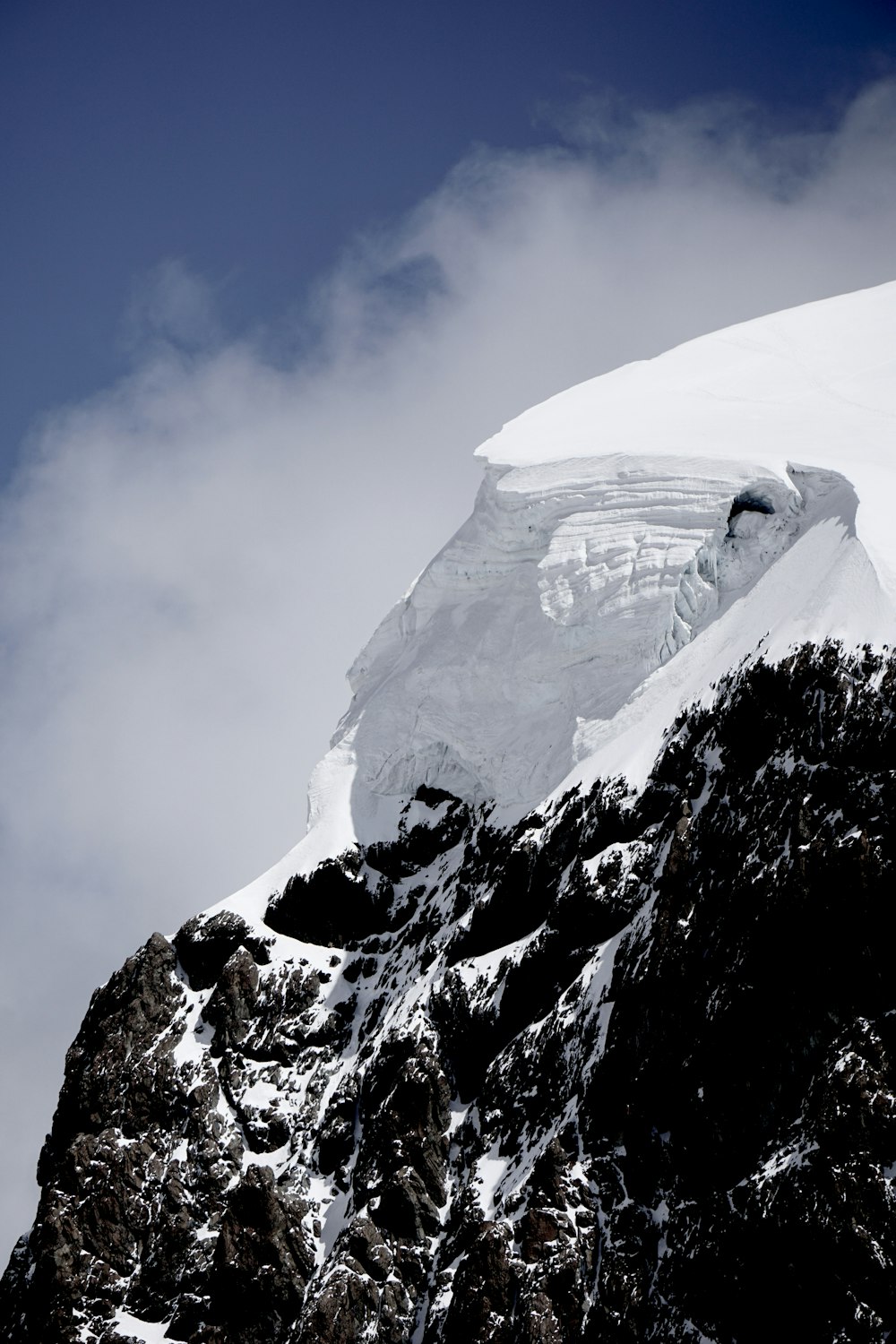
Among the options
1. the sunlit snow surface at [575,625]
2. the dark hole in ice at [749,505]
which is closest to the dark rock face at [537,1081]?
the sunlit snow surface at [575,625]

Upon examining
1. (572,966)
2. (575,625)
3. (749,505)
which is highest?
(749,505)

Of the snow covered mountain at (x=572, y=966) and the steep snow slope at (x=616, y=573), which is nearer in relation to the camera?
the snow covered mountain at (x=572, y=966)

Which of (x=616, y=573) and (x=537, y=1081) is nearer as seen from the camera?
(x=537, y=1081)

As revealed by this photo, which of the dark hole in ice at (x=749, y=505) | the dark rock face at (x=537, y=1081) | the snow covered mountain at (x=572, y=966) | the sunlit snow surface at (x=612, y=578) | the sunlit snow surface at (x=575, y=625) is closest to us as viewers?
the dark rock face at (x=537, y=1081)

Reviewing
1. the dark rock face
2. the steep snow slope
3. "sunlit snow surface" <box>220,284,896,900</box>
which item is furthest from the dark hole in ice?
the dark rock face

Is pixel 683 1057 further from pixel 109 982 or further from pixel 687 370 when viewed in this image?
pixel 687 370

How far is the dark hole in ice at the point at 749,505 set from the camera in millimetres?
70706

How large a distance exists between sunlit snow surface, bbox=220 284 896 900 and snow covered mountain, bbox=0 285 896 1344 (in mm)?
212

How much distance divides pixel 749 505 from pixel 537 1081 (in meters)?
28.0

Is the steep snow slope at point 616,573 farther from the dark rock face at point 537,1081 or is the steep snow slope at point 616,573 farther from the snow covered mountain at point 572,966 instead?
the dark rock face at point 537,1081

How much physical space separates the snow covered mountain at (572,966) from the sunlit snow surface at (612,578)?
212 mm

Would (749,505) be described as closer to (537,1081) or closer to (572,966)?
(572,966)

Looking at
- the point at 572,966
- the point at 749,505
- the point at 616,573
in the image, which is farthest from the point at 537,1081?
the point at 749,505

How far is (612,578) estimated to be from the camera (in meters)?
72.4
